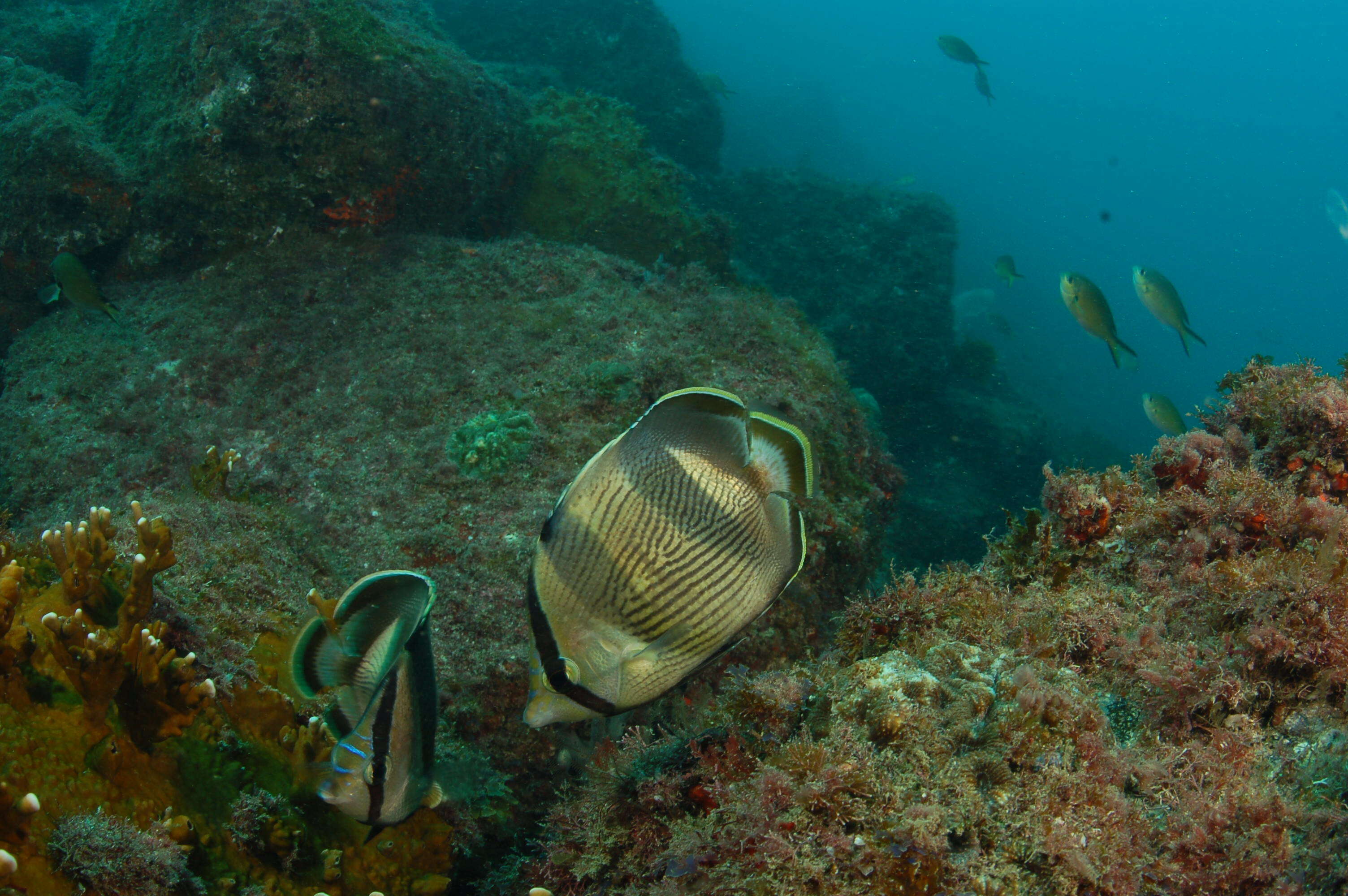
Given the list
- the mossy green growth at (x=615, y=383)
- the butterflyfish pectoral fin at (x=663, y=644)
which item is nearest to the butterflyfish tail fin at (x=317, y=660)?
the butterflyfish pectoral fin at (x=663, y=644)

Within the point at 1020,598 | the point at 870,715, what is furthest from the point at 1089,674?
the point at 870,715

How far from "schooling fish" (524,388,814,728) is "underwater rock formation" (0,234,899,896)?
1335 millimetres

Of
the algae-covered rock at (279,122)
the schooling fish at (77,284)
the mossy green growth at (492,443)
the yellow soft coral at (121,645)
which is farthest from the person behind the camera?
the algae-covered rock at (279,122)

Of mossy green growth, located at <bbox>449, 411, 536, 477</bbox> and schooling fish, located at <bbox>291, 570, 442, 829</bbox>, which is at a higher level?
schooling fish, located at <bbox>291, 570, 442, 829</bbox>

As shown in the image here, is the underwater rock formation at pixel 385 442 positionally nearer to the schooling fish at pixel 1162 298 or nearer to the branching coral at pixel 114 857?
the branching coral at pixel 114 857

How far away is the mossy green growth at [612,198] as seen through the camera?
9.45m

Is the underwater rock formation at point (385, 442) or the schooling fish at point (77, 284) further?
the schooling fish at point (77, 284)

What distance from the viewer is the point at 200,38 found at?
6.25 meters

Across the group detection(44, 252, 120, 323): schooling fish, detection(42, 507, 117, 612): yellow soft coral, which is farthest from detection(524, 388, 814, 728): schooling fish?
detection(44, 252, 120, 323): schooling fish

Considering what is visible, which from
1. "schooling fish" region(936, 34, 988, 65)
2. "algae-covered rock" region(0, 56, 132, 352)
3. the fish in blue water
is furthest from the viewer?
"schooling fish" region(936, 34, 988, 65)

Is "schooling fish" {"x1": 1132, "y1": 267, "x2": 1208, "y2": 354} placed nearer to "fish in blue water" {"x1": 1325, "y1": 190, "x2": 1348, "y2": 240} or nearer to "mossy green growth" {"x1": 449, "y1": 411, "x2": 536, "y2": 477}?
"mossy green growth" {"x1": 449, "y1": 411, "x2": 536, "y2": 477}

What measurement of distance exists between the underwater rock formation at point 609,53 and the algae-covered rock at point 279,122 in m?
11.7

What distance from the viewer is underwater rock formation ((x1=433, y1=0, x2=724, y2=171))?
1781 cm

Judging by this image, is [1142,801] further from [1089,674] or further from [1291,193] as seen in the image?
[1291,193]
